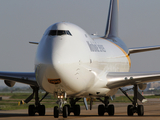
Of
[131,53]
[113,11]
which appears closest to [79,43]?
[131,53]

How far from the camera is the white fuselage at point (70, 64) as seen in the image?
17.5 metres

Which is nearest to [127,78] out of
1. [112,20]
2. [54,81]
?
[54,81]

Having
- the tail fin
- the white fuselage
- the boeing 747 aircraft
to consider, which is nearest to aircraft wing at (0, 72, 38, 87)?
the boeing 747 aircraft

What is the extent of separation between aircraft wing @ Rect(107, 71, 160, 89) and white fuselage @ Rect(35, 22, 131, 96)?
1.49 ft

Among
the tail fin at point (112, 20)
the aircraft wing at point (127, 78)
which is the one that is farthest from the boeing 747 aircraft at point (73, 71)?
the tail fin at point (112, 20)

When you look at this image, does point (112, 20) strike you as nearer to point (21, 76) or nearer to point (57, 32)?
point (21, 76)

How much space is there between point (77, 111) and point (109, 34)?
40.9 feet

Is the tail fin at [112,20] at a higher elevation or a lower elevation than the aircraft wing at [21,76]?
higher

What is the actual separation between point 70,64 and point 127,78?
6.32 metres

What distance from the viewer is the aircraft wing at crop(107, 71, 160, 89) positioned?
2279cm

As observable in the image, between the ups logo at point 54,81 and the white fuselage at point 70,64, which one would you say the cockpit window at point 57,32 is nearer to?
the white fuselage at point 70,64

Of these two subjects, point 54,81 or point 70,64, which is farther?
point 70,64

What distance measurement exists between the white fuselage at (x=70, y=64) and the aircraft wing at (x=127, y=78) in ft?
1.49

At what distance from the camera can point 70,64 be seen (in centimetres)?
1792
